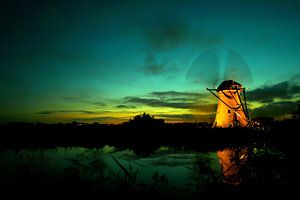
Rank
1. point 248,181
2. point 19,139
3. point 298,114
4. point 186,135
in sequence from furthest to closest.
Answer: point 298,114 < point 186,135 < point 19,139 < point 248,181

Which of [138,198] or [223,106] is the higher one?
[223,106]

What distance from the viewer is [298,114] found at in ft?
158

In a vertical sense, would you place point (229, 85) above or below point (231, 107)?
above

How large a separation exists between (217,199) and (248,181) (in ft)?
2.84

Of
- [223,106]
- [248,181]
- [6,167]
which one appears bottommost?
[6,167]

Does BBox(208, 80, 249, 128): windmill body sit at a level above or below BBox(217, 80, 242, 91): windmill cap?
below

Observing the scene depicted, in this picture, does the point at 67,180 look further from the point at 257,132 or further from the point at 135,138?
the point at 257,132

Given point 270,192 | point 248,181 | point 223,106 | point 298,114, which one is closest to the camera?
point 270,192

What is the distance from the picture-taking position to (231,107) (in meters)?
34.8

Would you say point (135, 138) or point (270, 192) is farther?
point (135, 138)

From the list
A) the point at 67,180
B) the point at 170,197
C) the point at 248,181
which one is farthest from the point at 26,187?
the point at 248,181

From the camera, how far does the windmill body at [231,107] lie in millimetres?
34594

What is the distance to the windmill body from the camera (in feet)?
113

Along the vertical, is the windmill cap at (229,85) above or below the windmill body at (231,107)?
above
